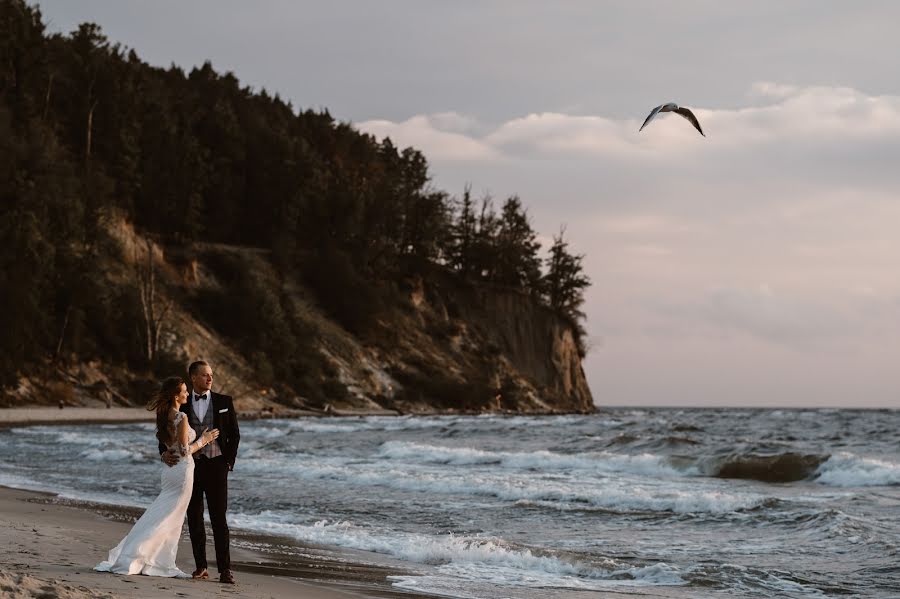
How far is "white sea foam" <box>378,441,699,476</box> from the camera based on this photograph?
25797 mm

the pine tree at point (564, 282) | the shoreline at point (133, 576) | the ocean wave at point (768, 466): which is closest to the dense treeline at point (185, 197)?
the pine tree at point (564, 282)

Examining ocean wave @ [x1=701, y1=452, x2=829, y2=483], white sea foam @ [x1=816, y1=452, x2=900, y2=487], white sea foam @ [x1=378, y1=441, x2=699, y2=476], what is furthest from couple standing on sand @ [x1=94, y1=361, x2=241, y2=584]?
white sea foam @ [x1=816, y1=452, x2=900, y2=487]

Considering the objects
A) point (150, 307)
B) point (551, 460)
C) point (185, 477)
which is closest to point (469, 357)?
point (150, 307)

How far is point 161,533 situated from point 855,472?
20238 mm

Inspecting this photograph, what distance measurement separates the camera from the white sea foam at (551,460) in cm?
2580

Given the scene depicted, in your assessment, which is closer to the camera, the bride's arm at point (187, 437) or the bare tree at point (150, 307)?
the bride's arm at point (187, 437)

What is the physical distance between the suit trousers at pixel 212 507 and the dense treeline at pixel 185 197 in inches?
1636

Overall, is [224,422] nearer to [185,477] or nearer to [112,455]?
[185,477]

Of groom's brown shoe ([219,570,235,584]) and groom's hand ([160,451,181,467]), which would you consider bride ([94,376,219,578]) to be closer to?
groom's hand ([160,451,181,467])

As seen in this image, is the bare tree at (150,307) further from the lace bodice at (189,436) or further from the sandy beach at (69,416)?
the lace bodice at (189,436)

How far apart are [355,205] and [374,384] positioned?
16.4 metres

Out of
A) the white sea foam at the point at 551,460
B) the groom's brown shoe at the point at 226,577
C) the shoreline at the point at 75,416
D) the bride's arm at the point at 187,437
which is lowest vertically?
the shoreline at the point at 75,416

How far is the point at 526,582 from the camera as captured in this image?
9969 millimetres

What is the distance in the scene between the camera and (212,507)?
8414 millimetres
